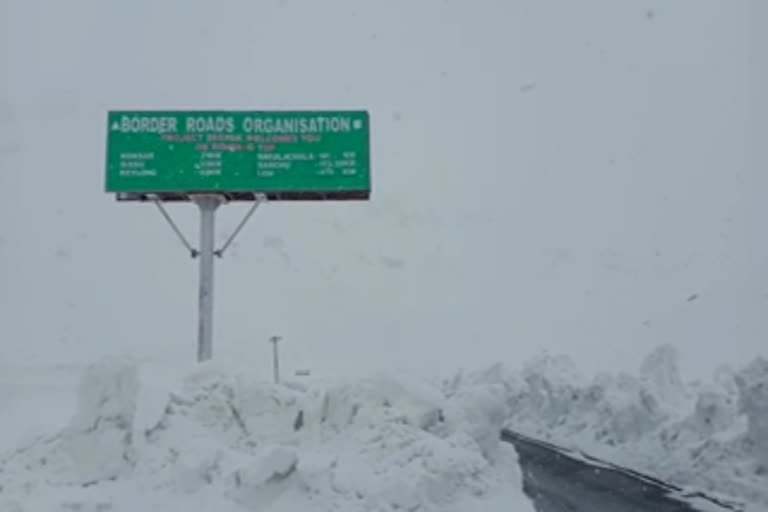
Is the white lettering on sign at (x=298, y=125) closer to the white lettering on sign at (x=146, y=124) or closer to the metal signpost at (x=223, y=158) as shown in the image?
the metal signpost at (x=223, y=158)

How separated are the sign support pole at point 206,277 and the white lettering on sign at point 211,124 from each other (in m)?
1.47

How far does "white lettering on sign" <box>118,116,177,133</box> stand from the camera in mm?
16891

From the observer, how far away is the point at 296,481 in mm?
8203

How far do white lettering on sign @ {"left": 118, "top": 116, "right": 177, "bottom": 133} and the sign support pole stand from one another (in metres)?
1.64

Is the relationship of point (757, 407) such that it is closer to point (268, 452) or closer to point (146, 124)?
point (268, 452)

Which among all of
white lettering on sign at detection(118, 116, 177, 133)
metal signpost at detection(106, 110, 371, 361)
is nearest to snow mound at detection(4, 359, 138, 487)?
metal signpost at detection(106, 110, 371, 361)

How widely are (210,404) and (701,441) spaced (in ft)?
26.3

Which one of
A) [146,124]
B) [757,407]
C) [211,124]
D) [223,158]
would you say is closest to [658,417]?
[757,407]

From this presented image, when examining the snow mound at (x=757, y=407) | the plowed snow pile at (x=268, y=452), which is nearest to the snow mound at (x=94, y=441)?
the plowed snow pile at (x=268, y=452)

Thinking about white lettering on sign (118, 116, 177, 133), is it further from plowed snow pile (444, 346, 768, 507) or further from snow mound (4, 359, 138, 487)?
snow mound (4, 359, 138, 487)

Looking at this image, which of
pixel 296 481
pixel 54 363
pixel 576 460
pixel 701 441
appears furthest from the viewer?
pixel 54 363

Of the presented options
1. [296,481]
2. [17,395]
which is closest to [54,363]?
[17,395]

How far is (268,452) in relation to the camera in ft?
26.7

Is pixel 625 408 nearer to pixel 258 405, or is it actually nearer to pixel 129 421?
pixel 258 405
